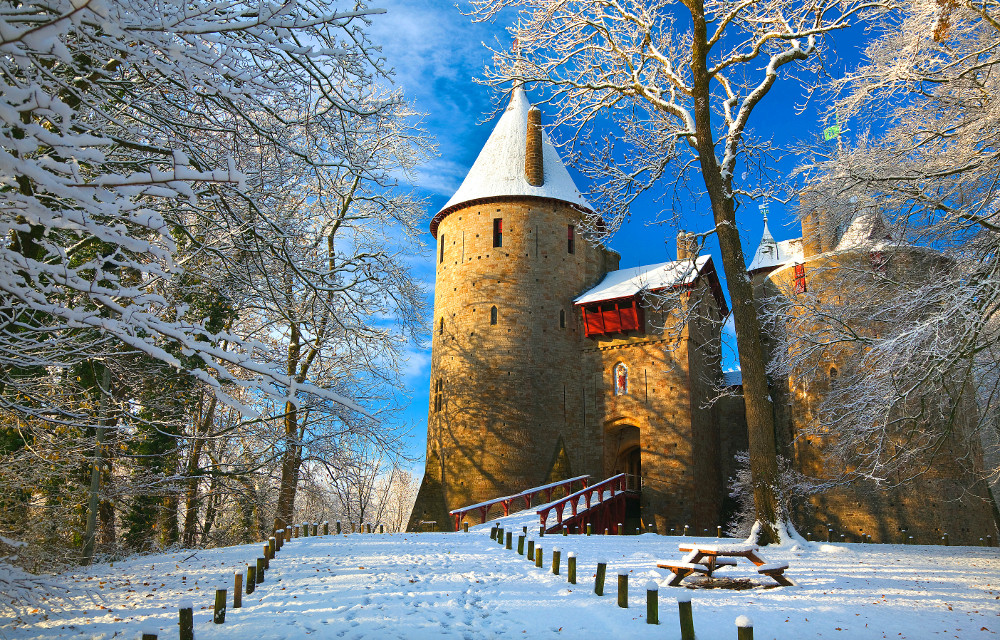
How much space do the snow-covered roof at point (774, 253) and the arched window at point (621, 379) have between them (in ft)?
→ 34.7

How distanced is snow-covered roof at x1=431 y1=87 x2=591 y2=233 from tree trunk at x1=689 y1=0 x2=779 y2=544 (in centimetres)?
1236

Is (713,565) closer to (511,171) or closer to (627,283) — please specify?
(627,283)

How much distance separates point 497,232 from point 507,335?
13.4 ft

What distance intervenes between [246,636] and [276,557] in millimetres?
4289

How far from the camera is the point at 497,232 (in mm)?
24469

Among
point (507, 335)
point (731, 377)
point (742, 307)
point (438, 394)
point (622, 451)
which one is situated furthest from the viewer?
point (731, 377)

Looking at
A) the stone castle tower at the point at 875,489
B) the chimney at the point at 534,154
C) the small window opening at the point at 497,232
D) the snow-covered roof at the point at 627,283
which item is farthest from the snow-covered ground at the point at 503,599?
the chimney at the point at 534,154

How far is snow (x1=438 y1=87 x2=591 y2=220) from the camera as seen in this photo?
Result: 24.7m

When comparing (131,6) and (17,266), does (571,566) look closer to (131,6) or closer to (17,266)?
(17,266)

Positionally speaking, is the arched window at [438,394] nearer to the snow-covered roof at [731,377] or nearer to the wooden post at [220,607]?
the snow-covered roof at [731,377]

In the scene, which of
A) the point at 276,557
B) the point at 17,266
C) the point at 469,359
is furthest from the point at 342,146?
the point at 469,359

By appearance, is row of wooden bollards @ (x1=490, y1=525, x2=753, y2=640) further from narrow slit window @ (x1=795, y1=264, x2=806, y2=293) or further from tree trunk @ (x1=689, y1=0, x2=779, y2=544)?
narrow slit window @ (x1=795, y1=264, x2=806, y2=293)

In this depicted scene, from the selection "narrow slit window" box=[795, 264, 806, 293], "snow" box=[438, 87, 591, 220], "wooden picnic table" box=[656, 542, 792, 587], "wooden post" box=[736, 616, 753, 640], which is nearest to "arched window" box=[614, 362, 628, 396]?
"snow" box=[438, 87, 591, 220]

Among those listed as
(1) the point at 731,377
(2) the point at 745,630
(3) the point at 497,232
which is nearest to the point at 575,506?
(3) the point at 497,232
